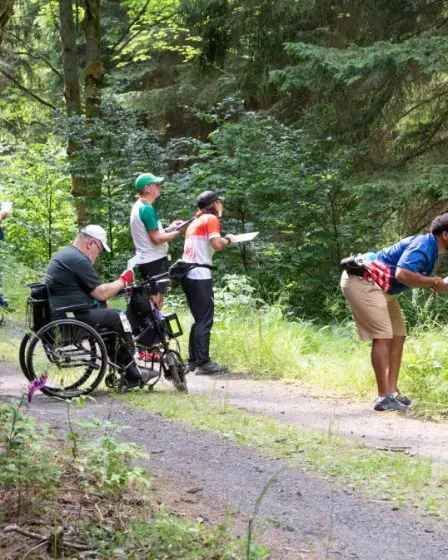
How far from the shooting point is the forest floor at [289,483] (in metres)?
3.98

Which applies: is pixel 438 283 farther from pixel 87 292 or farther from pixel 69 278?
pixel 69 278

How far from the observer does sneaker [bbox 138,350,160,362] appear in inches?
315

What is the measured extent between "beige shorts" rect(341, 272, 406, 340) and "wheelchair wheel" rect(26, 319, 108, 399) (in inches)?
91.7

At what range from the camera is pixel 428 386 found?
25.0 feet

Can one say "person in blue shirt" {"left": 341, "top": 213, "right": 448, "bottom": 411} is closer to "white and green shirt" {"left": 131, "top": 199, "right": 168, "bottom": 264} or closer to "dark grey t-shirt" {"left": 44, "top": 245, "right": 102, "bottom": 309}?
"dark grey t-shirt" {"left": 44, "top": 245, "right": 102, "bottom": 309}

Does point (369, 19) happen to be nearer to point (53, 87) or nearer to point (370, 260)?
point (370, 260)

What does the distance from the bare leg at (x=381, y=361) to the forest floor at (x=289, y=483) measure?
265 millimetres

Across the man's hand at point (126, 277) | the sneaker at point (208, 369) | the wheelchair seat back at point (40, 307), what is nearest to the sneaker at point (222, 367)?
the sneaker at point (208, 369)

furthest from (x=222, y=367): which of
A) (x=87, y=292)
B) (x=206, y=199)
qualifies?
(x=87, y=292)

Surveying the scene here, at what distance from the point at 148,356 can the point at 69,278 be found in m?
1.41

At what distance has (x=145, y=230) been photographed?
9273 millimetres

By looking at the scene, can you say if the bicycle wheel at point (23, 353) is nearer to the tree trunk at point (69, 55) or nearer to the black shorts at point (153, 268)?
the black shorts at point (153, 268)

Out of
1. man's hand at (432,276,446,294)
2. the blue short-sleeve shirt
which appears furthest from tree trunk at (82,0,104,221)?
man's hand at (432,276,446,294)

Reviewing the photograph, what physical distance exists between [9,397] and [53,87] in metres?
19.1
